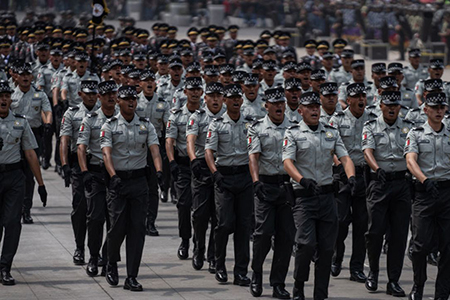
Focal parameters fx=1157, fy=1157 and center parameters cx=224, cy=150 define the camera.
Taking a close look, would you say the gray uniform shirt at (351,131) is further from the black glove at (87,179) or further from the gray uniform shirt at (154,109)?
the gray uniform shirt at (154,109)

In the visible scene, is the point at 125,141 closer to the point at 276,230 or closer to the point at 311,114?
the point at 276,230

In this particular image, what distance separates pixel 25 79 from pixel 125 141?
14.4 feet

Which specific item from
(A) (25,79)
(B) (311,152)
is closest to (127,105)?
(B) (311,152)

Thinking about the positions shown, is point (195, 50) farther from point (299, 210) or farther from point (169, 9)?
point (169, 9)

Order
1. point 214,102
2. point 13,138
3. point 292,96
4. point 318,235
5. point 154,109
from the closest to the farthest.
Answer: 1. point 318,235
2. point 13,138
3. point 214,102
4. point 292,96
5. point 154,109

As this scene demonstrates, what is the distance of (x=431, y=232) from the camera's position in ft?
42.7

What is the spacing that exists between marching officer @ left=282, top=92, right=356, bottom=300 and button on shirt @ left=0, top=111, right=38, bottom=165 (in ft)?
11.1

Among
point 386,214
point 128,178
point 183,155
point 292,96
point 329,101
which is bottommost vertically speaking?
point 386,214

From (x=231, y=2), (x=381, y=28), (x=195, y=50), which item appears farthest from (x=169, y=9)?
(x=195, y=50)

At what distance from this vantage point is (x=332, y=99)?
48.3 feet

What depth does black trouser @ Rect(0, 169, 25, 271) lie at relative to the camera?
45.2 ft

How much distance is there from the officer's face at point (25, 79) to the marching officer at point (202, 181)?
11.3 feet

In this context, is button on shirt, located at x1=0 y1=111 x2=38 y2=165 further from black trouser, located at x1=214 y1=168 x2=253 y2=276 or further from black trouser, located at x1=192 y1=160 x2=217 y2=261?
black trouser, located at x1=214 y1=168 x2=253 y2=276

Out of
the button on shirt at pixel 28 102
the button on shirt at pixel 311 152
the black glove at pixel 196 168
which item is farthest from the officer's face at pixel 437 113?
the button on shirt at pixel 28 102
